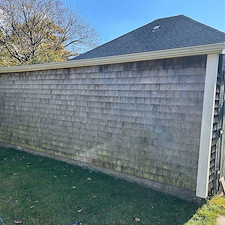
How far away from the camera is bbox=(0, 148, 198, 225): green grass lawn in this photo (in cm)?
283

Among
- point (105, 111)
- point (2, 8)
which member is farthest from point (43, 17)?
point (105, 111)

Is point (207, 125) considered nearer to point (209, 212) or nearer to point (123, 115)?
point (209, 212)

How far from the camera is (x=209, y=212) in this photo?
3021 millimetres

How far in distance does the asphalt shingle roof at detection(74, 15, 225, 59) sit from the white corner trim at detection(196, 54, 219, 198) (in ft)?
6.13

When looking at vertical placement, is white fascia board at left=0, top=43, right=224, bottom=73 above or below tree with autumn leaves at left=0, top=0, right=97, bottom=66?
below

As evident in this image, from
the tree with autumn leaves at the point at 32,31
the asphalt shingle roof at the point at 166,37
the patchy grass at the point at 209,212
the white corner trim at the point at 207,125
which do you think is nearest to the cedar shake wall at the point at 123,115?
the white corner trim at the point at 207,125

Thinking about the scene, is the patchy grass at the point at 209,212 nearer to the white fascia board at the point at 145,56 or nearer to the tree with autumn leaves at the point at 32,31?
the white fascia board at the point at 145,56

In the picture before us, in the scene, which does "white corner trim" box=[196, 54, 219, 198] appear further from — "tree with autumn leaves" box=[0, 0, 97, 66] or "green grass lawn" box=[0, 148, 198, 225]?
"tree with autumn leaves" box=[0, 0, 97, 66]

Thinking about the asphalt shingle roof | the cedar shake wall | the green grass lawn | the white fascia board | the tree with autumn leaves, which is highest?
the tree with autumn leaves

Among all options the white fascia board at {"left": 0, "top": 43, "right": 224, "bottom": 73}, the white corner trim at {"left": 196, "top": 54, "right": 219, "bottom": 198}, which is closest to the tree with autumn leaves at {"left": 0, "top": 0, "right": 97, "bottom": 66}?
the white fascia board at {"left": 0, "top": 43, "right": 224, "bottom": 73}

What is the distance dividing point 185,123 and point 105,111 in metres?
1.67

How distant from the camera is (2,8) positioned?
1148 cm

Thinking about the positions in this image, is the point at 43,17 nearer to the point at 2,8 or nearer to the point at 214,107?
the point at 2,8

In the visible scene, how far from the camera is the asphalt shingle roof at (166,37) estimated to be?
4.86 metres
